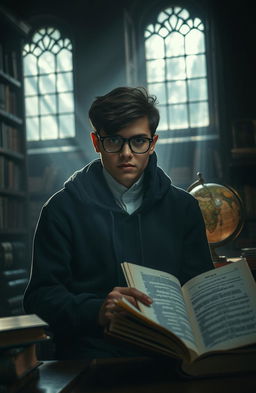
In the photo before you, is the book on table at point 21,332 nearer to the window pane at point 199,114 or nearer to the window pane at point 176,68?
the window pane at point 199,114

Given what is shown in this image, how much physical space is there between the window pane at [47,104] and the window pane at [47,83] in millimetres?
68

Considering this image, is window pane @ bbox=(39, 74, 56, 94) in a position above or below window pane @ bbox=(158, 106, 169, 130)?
above

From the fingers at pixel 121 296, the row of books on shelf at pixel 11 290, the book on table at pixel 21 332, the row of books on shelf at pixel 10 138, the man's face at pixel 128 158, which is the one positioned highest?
the row of books on shelf at pixel 10 138

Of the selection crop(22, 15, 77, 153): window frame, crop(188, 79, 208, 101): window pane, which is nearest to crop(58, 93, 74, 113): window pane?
crop(22, 15, 77, 153): window frame

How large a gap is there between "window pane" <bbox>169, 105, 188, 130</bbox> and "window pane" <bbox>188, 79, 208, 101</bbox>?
0.17m

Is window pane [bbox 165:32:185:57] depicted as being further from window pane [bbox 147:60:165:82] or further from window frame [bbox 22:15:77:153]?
window frame [bbox 22:15:77:153]

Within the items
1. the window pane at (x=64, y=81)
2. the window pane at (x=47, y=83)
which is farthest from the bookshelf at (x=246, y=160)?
the window pane at (x=47, y=83)

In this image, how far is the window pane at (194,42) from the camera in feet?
23.3

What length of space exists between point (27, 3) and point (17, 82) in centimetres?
263

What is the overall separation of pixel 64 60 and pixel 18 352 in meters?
6.74

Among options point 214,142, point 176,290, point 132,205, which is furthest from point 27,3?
point 176,290

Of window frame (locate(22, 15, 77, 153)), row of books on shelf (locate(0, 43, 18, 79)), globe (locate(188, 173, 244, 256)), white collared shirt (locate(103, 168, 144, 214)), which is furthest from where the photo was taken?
window frame (locate(22, 15, 77, 153))

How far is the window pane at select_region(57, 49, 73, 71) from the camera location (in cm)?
746

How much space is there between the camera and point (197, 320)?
130cm
